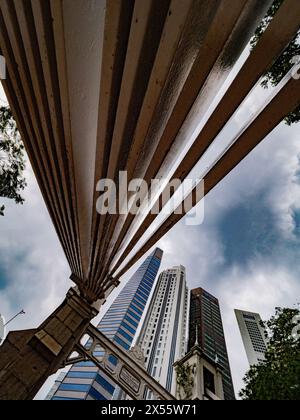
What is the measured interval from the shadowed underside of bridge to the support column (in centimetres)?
176

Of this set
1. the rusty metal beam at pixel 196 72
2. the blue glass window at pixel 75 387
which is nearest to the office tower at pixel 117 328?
the blue glass window at pixel 75 387

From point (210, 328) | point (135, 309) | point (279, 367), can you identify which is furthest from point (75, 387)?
point (279, 367)

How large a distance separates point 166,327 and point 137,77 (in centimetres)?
6096

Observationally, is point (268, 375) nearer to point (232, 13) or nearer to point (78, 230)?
point (78, 230)

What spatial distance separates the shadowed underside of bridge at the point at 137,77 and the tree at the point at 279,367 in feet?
17.4

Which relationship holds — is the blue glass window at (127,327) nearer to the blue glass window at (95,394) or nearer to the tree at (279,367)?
the blue glass window at (95,394)

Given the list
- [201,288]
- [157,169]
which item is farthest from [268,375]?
[201,288]

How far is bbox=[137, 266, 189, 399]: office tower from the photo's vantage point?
4444 centimetres

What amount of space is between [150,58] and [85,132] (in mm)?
521

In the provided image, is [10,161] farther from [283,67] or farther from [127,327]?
[127,327]

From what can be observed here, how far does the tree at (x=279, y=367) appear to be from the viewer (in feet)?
14.9

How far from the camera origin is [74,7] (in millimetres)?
690

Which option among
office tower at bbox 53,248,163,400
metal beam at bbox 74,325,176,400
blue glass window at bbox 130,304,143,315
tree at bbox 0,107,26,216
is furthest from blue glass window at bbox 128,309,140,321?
metal beam at bbox 74,325,176,400

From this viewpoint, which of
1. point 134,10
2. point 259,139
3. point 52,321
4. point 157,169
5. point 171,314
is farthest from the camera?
point 171,314
